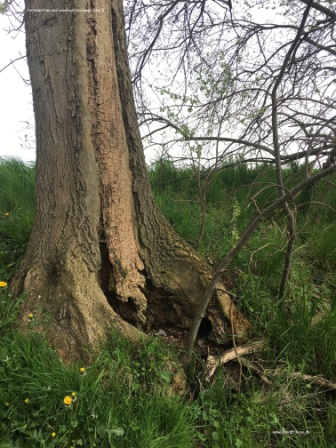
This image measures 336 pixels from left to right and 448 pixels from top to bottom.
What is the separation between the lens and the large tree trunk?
75.5 inches

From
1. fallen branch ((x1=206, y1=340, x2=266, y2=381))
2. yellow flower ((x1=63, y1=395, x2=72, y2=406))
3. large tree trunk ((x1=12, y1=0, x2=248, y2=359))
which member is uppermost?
large tree trunk ((x1=12, y1=0, x2=248, y2=359))

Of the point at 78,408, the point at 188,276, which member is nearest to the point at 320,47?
the point at 188,276

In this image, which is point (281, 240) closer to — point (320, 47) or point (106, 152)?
point (106, 152)

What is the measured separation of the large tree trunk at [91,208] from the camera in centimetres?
192

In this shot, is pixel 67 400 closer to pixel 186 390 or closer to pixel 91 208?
pixel 186 390

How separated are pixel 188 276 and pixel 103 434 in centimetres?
114

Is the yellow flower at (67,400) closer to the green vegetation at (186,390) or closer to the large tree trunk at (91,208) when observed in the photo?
the green vegetation at (186,390)

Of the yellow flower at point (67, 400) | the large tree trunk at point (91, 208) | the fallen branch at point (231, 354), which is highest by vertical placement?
the large tree trunk at point (91, 208)

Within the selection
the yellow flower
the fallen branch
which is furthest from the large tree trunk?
the yellow flower

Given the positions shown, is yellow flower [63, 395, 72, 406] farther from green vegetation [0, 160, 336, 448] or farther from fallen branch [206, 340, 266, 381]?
fallen branch [206, 340, 266, 381]

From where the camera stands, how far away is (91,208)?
205 cm

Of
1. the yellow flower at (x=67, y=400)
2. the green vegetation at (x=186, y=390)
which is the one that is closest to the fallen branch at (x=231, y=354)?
the green vegetation at (x=186, y=390)

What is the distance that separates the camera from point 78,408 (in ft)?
4.79

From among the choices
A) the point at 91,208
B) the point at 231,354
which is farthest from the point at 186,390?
the point at 91,208
